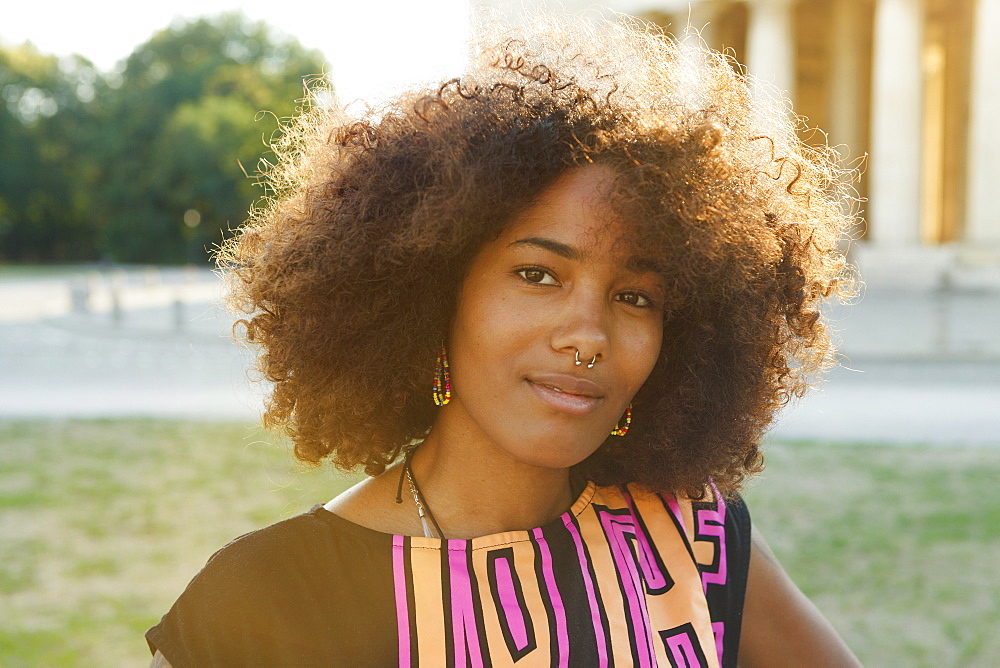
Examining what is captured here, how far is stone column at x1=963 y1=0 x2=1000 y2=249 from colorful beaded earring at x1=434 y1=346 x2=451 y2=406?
30.2 m

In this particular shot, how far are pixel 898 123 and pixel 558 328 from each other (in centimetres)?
3270

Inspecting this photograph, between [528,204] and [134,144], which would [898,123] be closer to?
[528,204]

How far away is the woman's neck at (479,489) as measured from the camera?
7.00 ft

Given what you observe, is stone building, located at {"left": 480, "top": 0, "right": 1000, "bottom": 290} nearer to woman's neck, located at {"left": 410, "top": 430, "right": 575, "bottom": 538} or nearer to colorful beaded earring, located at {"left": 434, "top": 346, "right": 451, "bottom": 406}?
colorful beaded earring, located at {"left": 434, "top": 346, "right": 451, "bottom": 406}

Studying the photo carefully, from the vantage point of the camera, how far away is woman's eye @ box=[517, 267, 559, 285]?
6.55ft

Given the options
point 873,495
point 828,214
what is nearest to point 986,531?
point 873,495

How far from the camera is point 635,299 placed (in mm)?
2107

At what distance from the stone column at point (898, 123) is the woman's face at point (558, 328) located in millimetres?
31299

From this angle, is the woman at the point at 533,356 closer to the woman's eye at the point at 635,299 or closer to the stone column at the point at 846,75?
the woman's eye at the point at 635,299

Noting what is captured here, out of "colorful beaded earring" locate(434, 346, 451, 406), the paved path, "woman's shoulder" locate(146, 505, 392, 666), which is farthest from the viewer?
the paved path

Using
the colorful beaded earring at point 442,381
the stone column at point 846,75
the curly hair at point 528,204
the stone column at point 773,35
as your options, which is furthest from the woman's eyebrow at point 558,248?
the stone column at point 846,75

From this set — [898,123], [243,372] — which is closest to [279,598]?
[243,372]

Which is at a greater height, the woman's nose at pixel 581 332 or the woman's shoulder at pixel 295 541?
the woman's nose at pixel 581 332

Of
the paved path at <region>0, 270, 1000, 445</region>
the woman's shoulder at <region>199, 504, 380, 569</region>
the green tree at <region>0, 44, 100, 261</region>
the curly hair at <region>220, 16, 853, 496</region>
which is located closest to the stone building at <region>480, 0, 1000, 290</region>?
the paved path at <region>0, 270, 1000, 445</region>
